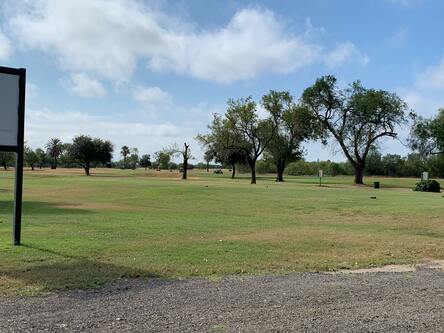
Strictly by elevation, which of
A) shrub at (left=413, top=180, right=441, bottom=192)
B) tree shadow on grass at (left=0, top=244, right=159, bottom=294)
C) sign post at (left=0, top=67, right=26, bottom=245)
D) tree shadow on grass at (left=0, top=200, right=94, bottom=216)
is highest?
sign post at (left=0, top=67, right=26, bottom=245)

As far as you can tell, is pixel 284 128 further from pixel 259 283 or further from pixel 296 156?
pixel 259 283

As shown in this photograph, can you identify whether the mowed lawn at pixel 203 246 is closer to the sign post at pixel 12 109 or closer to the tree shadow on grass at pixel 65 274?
the tree shadow on grass at pixel 65 274

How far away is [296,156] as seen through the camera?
88.0 metres

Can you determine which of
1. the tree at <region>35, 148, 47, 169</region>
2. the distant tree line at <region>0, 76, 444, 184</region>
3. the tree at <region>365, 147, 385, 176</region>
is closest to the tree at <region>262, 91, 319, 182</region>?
the distant tree line at <region>0, 76, 444, 184</region>

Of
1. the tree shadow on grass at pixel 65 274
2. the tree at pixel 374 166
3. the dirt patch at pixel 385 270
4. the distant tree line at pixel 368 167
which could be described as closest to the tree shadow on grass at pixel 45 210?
the tree shadow on grass at pixel 65 274

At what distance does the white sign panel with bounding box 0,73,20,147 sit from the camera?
1173 cm

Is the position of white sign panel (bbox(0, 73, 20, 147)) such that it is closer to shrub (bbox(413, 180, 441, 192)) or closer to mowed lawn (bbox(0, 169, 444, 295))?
mowed lawn (bbox(0, 169, 444, 295))

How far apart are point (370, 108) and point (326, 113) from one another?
22.4 feet

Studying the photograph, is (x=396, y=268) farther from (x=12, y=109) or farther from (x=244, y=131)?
(x=244, y=131)

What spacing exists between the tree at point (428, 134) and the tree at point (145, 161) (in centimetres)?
12135

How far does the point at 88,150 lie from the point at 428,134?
6029 centimetres

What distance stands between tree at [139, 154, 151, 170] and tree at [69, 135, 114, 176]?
8180cm

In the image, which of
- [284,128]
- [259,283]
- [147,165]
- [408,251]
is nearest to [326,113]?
[284,128]

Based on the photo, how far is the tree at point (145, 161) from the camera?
188125 mm
